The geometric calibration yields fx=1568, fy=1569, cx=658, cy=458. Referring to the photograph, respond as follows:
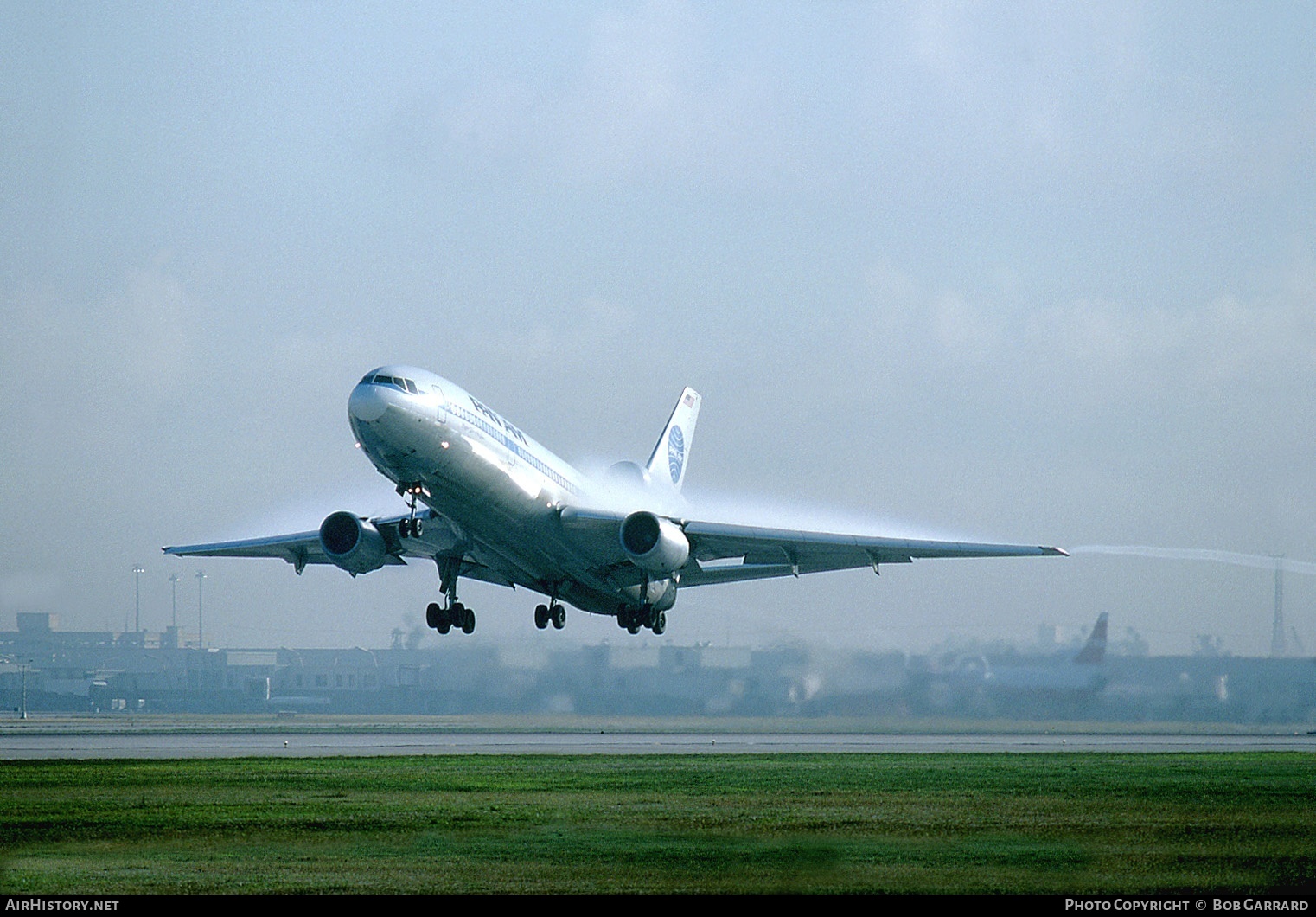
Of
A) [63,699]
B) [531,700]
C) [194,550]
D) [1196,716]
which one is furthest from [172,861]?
[63,699]

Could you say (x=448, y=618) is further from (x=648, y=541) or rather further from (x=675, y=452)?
(x=675, y=452)

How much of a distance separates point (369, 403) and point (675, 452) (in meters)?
25.8

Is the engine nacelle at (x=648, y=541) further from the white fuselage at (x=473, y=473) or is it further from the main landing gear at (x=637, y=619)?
the main landing gear at (x=637, y=619)

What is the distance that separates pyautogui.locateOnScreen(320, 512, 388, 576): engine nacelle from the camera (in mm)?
42344

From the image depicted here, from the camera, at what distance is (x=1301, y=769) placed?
132 feet

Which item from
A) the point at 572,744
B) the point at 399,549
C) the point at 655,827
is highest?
the point at 399,549

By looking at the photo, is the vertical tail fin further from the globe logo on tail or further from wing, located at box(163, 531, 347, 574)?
wing, located at box(163, 531, 347, 574)

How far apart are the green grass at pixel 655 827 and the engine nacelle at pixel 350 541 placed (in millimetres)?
5473

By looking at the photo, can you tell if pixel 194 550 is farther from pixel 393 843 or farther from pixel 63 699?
pixel 63 699

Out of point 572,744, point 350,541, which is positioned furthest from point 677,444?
point 350,541

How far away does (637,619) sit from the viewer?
4672cm

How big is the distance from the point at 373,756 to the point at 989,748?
18.9m

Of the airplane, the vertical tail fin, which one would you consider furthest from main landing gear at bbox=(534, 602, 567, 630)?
the vertical tail fin

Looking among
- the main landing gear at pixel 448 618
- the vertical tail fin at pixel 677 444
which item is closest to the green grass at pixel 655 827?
the main landing gear at pixel 448 618
